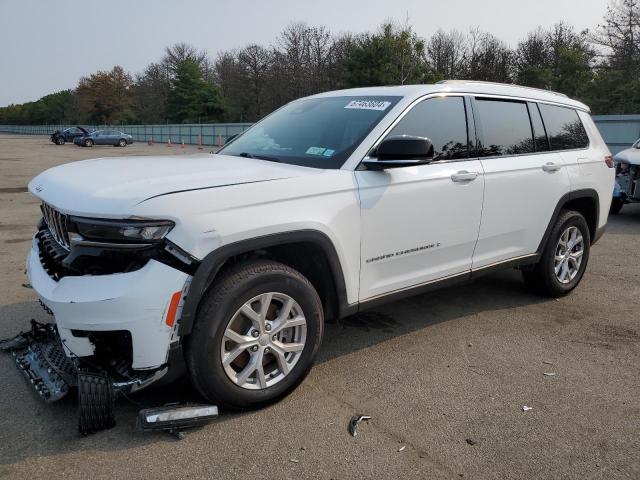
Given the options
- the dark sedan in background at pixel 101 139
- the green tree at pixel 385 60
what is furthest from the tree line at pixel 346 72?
the dark sedan in background at pixel 101 139

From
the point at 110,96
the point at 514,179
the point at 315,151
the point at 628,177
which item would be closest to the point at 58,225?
the point at 315,151

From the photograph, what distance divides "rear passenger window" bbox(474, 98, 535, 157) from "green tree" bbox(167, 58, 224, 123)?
63278 millimetres

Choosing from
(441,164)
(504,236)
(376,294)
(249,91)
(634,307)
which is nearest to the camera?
(376,294)

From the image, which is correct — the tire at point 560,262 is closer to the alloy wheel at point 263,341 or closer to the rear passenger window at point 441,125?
the rear passenger window at point 441,125

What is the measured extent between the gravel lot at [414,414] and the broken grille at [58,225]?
3.13 feet

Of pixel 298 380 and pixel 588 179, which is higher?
pixel 588 179

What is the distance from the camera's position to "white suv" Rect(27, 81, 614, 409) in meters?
2.64

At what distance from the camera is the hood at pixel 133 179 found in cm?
266

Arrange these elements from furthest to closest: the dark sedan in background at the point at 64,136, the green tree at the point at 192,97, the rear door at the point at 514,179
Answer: the green tree at the point at 192,97
the dark sedan in background at the point at 64,136
the rear door at the point at 514,179

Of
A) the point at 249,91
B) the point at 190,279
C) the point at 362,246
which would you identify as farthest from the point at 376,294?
the point at 249,91

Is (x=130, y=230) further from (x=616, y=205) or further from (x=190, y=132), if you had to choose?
(x=190, y=132)

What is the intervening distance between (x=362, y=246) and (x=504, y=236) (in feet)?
5.22

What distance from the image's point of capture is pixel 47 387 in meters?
3.05

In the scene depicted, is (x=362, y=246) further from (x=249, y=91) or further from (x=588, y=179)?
(x=249, y=91)
